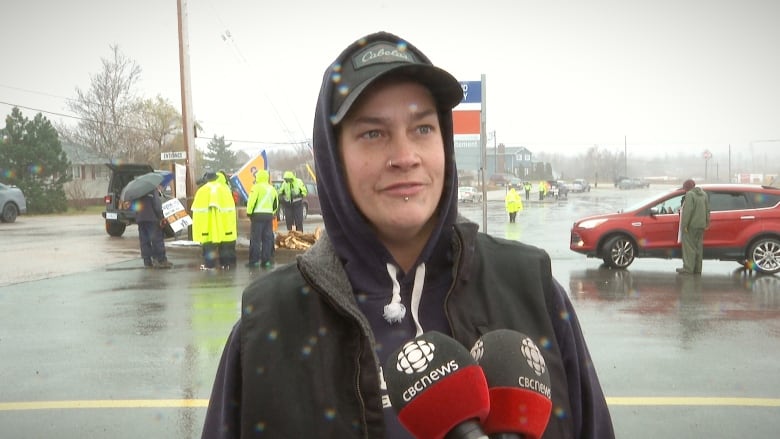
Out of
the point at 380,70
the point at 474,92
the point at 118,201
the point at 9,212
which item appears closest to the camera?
the point at 380,70

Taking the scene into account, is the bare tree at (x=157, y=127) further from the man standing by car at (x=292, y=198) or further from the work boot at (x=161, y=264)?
the work boot at (x=161, y=264)

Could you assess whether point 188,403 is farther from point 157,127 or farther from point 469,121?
point 157,127

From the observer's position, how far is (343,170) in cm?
175

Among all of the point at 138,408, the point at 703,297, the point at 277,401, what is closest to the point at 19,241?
the point at 138,408

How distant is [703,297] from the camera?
9875 mm

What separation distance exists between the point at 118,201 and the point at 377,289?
20.9 m

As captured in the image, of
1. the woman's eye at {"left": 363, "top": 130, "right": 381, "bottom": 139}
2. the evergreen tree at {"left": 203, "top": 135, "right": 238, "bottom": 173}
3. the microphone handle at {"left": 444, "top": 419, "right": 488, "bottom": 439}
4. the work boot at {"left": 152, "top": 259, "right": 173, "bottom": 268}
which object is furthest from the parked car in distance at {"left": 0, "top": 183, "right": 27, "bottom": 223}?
the evergreen tree at {"left": 203, "top": 135, "right": 238, "bottom": 173}

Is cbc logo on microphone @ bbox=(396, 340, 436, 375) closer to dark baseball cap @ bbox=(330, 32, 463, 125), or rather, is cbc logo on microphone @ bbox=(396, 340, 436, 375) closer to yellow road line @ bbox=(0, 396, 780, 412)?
dark baseball cap @ bbox=(330, 32, 463, 125)

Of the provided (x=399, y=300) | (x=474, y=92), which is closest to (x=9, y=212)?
(x=474, y=92)

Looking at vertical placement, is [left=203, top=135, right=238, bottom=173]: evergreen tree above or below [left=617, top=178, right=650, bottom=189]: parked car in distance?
above

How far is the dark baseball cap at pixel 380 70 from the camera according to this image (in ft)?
5.30

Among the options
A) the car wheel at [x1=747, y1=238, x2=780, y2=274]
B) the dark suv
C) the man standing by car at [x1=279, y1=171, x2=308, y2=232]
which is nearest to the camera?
the car wheel at [x1=747, y1=238, x2=780, y2=274]

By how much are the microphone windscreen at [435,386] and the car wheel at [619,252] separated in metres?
12.5

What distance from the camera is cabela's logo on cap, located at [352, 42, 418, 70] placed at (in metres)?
A: 1.64
